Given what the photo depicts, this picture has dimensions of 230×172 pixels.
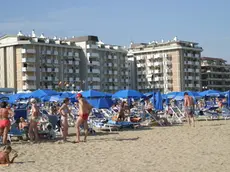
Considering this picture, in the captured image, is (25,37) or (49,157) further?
(25,37)

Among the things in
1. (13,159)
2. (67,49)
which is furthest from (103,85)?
(13,159)

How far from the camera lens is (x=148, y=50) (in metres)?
103

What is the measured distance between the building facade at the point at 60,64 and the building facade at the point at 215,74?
23.9 metres

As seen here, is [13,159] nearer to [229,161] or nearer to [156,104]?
[229,161]

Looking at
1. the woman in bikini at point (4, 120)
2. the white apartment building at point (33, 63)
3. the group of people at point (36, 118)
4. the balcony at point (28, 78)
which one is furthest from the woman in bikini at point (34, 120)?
the balcony at point (28, 78)

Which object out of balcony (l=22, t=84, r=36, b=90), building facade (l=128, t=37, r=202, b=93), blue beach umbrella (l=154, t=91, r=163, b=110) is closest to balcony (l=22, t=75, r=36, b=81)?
balcony (l=22, t=84, r=36, b=90)

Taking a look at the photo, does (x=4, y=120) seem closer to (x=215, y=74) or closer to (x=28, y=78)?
(x=28, y=78)

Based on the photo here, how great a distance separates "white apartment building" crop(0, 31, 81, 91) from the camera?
7888 cm

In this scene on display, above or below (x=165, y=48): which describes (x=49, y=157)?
below

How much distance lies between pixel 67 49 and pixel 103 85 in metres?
11.7

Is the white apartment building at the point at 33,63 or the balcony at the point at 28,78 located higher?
the white apartment building at the point at 33,63

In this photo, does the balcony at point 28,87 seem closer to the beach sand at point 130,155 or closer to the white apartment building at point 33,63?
the white apartment building at point 33,63

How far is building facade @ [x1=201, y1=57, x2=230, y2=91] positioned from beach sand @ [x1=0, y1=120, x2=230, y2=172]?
3870 inches

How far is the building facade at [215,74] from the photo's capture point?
111938 mm
